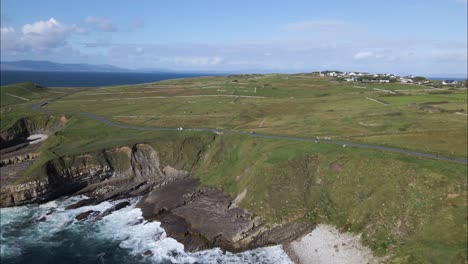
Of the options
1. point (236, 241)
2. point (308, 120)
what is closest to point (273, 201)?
point (236, 241)

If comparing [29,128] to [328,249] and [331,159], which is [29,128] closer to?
[331,159]

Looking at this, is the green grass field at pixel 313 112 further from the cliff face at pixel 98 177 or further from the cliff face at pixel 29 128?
the cliff face at pixel 98 177

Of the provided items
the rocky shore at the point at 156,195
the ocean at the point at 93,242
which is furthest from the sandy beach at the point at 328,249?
the ocean at the point at 93,242

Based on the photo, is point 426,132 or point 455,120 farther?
point 455,120

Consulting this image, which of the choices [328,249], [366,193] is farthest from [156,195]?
[366,193]

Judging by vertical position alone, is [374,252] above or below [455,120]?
below

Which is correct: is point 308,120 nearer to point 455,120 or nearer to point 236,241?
point 455,120

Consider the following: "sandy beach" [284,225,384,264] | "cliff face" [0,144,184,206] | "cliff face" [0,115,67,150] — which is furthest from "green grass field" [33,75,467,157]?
"sandy beach" [284,225,384,264]
